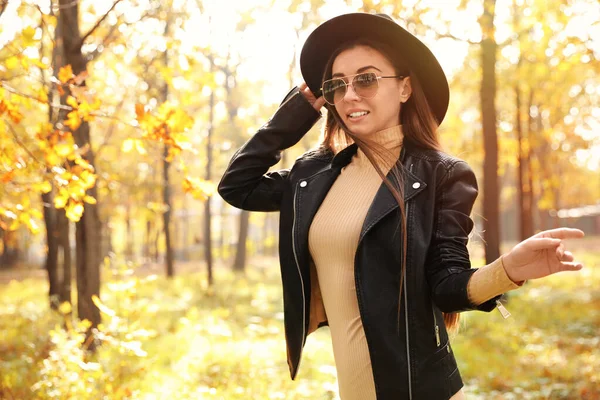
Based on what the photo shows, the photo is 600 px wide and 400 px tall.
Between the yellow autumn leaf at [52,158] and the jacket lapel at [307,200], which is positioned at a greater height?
the yellow autumn leaf at [52,158]

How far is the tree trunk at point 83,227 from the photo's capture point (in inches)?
237

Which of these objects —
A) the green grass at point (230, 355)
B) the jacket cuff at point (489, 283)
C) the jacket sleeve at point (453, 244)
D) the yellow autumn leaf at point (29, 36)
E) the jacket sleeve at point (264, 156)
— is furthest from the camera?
the green grass at point (230, 355)

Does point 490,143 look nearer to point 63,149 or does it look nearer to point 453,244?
point 63,149

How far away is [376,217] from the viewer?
2.08 meters

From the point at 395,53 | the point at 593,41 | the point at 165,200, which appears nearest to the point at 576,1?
the point at 593,41

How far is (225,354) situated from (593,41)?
5811 millimetres

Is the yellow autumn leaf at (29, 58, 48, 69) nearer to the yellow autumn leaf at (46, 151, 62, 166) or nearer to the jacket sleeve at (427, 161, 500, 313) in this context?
the yellow autumn leaf at (46, 151, 62, 166)

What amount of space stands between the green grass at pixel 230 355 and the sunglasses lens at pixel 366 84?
1069 millimetres

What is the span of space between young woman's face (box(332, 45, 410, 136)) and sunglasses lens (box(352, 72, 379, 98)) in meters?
0.01

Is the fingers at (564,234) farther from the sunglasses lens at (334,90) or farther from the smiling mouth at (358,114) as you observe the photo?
the sunglasses lens at (334,90)

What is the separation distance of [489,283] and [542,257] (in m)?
0.17

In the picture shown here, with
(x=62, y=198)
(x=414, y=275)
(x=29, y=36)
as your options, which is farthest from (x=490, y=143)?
(x=414, y=275)

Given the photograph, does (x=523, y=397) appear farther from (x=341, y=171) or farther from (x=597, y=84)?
(x=597, y=84)

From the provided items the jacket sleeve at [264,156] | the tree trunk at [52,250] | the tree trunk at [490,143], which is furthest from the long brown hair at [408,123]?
the tree trunk at [490,143]
